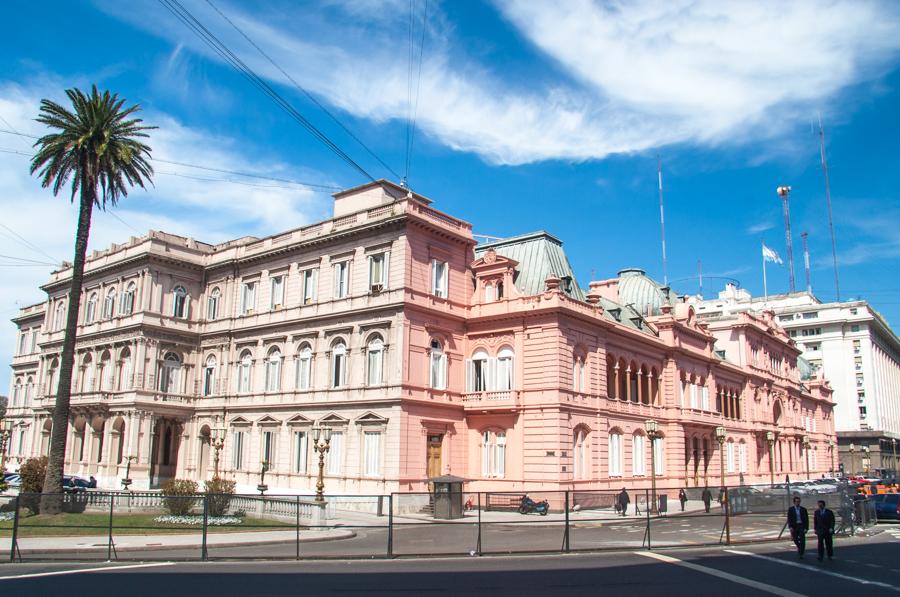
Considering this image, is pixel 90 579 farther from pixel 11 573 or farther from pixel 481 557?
pixel 481 557

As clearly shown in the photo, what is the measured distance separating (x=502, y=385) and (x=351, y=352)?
876 centimetres

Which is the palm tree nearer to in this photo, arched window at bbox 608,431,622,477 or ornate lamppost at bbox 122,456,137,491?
ornate lamppost at bbox 122,456,137,491

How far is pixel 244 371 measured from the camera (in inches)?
1954

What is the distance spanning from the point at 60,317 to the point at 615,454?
45.4 metres

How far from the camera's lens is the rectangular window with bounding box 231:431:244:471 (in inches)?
1875

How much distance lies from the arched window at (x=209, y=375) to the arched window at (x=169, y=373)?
1766 mm

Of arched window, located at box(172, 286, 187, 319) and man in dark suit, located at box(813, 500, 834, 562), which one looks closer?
man in dark suit, located at box(813, 500, 834, 562)

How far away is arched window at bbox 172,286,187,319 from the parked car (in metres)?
43.6

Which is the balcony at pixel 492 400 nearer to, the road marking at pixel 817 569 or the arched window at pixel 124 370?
the road marking at pixel 817 569

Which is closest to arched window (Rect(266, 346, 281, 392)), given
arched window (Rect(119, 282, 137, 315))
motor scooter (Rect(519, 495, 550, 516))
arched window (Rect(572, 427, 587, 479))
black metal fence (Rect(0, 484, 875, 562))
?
arched window (Rect(119, 282, 137, 315))

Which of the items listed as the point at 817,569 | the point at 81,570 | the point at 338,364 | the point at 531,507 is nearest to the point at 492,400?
the point at 338,364

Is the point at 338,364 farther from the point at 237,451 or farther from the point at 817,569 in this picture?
the point at 817,569

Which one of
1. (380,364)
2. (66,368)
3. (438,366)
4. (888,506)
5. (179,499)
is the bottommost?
(888,506)

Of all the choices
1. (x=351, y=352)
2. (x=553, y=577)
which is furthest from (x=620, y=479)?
(x=553, y=577)
